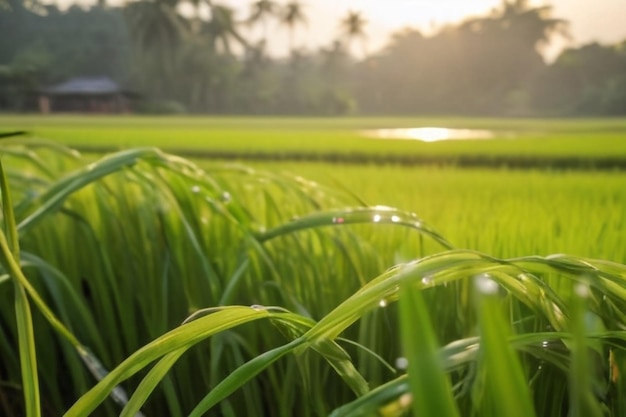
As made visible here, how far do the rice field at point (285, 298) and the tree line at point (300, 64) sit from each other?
28 cm

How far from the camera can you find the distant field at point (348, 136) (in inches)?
37.5

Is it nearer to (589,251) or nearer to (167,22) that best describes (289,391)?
(589,251)

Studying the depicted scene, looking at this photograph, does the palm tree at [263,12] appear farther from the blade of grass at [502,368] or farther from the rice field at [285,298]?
the blade of grass at [502,368]

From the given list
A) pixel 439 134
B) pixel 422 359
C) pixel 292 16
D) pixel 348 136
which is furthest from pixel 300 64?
pixel 422 359

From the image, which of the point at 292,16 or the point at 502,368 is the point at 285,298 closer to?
the point at 502,368

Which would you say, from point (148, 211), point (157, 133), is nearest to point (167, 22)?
point (157, 133)

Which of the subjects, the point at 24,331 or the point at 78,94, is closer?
the point at 24,331

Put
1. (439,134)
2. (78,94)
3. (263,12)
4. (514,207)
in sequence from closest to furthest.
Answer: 1. (514,207)
2. (263,12)
3. (439,134)
4. (78,94)

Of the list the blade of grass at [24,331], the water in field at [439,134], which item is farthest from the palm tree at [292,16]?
the blade of grass at [24,331]

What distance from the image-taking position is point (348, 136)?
163 cm

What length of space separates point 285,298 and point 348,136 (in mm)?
1371

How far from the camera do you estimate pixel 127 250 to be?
1.12ft

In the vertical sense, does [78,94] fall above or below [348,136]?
above

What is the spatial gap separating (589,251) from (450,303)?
87 mm
